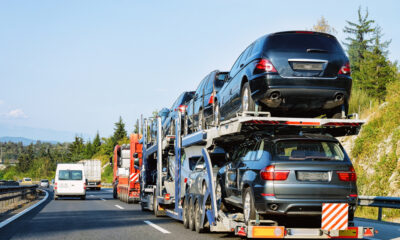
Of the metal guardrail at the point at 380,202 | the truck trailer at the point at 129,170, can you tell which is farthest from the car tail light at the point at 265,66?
the truck trailer at the point at 129,170

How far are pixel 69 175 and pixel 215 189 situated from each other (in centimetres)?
2236

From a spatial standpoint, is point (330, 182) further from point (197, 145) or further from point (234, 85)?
point (197, 145)

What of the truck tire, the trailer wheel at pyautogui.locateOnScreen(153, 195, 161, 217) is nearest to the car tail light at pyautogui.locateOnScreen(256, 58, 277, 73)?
the truck tire

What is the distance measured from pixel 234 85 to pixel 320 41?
204cm

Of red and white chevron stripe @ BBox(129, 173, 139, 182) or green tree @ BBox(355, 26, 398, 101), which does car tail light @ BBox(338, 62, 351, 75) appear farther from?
green tree @ BBox(355, 26, 398, 101)

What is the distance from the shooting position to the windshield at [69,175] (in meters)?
31.9

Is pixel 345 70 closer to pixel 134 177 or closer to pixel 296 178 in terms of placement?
pixel 296 178

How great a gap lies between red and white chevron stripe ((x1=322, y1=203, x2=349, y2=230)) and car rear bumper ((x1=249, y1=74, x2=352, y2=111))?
1.92 metres

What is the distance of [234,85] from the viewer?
11336mm

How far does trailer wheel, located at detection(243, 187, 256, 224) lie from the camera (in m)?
9.01

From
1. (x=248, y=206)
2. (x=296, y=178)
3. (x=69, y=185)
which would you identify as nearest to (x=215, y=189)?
(x=248, y=206)

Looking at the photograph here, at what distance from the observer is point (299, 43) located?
32.5ft

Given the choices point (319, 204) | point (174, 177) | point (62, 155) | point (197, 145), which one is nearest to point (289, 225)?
point (319, 204)

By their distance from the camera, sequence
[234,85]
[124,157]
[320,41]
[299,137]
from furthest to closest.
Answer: [124,157], [234,85], [320,41], [299,137]
